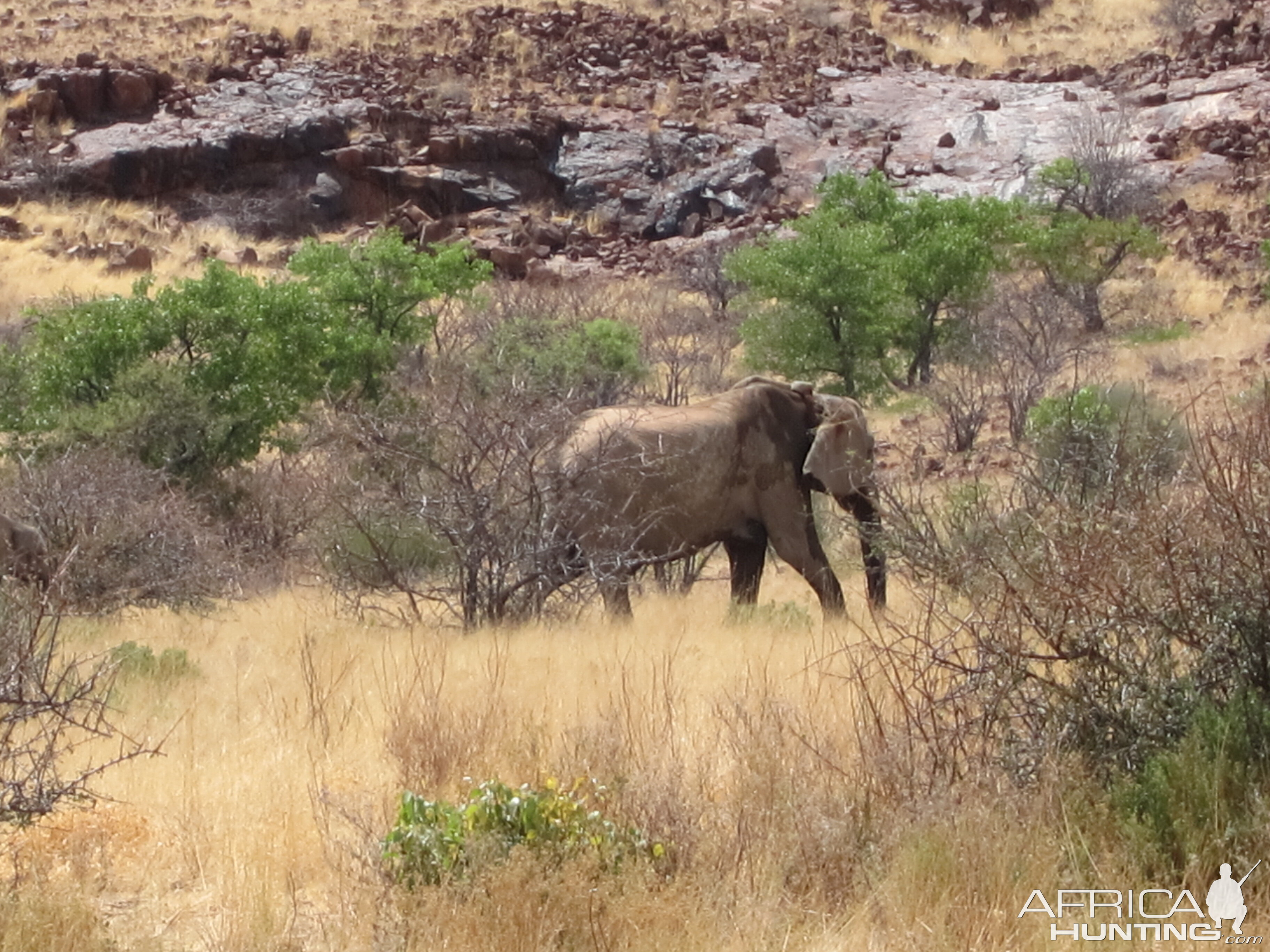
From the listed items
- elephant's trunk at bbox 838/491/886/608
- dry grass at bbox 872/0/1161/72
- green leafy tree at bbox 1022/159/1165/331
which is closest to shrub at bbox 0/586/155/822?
elephant's trunk at bbox 838/491/886/608

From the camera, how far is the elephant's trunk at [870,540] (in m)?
8.70

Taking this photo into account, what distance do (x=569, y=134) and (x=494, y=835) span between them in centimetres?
3938

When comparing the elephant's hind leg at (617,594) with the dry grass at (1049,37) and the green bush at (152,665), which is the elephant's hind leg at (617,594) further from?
the dry grass at (1049,37)

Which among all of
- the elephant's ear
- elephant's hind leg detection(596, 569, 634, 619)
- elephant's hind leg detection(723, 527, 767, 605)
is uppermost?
the elephant's ear

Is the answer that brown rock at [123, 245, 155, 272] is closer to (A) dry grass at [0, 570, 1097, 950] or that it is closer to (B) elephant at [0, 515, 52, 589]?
(B) elephant at [0, 515, 52, 589]

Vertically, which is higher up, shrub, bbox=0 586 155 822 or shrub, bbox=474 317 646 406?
shrub, bbox=0 586 155 822

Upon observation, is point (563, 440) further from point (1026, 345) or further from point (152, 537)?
point (1026, 345)

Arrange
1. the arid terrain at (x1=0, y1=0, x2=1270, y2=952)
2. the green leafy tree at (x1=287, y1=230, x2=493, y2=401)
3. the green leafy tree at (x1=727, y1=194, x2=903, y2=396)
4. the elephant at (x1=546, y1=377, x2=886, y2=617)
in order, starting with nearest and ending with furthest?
the arid terrain at (x1=0, y1=0, x2=1270, y2=952) < the elephant at (x1=546, y1=377, x2=886, y2=617) < the green leafy tree at (x1=287, y1=230, x2=493, y2=401) < the green leafy tree at (x1=727, y1=194, x2=903, y2=396)

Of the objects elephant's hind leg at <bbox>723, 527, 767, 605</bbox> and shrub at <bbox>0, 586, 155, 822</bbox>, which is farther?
elephant's hind leg at <bbox>723, 527, 767, 605</bbox>

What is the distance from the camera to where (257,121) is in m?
39.8

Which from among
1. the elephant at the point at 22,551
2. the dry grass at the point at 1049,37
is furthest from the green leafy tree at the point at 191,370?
the dry grass at the point at 1049,37

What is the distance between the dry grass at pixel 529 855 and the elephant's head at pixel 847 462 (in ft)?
9.89

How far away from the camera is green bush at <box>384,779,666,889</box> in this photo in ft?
12.6

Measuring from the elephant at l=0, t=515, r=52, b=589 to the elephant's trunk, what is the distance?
5097 millimetres
